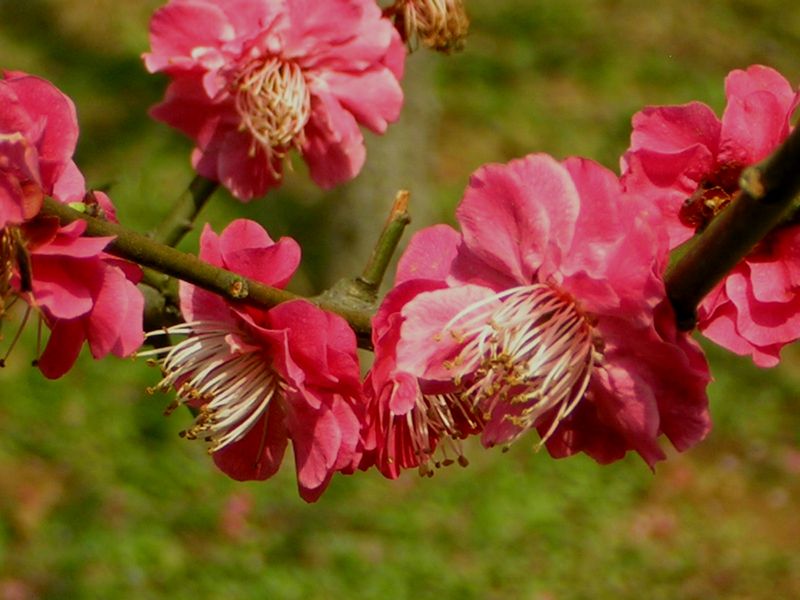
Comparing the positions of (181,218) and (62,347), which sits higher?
(62,347)

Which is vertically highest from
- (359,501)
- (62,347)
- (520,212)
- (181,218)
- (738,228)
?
(738,228)

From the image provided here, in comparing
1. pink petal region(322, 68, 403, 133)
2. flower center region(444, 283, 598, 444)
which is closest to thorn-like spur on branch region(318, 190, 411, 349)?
flower center region(444, 283, 598, 444)

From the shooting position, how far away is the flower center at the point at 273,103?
140 centimetres

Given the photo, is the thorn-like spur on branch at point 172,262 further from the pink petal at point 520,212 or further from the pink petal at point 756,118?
the pink petal at point 756,118

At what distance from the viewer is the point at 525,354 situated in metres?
1.02

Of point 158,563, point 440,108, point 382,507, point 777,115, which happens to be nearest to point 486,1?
point 440,108

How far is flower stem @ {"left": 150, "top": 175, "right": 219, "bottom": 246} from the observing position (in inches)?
54.8

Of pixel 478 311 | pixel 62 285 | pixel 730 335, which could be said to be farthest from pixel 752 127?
pixel 62 285

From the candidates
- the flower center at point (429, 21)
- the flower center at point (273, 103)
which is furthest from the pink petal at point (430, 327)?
the flower center at point (429, 21)

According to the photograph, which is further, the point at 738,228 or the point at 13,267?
the point at 13,267

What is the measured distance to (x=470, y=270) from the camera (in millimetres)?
1007

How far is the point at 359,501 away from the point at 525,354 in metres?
3.51

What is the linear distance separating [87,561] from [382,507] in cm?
107

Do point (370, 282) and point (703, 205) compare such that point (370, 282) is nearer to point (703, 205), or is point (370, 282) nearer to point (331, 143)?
point (703, 205)
